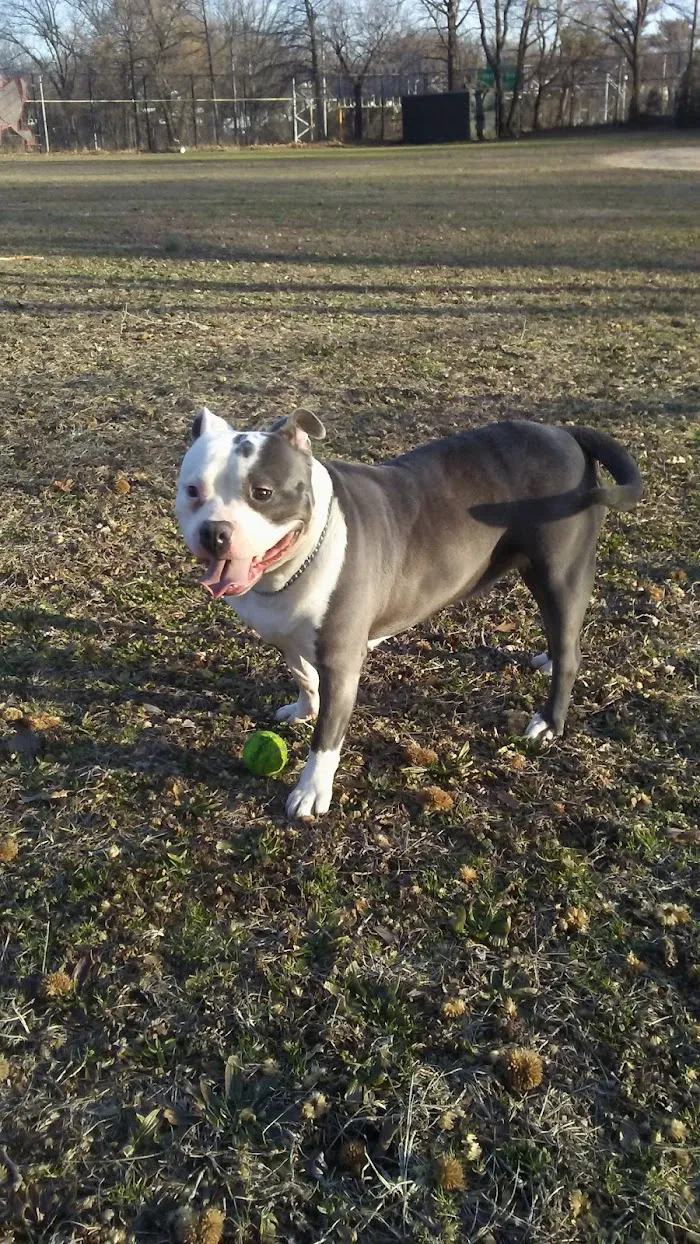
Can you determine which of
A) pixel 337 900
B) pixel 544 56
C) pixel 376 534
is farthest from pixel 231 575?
pixel 544 56

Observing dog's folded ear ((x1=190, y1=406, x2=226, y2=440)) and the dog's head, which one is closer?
the dog's head

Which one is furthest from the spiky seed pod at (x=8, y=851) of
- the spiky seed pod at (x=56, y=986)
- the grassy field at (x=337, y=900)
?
the spiky seed pod at (x=56, y=986)

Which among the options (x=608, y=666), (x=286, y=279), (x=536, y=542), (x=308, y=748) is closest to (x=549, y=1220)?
(x=308, y=748)

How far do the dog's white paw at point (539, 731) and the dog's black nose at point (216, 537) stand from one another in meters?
1.49

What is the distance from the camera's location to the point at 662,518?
16.4 ft

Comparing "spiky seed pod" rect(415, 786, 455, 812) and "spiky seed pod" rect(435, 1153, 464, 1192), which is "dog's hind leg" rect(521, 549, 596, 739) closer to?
"spiky seed pod" rect(415, 786, 455, 812)

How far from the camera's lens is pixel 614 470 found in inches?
124

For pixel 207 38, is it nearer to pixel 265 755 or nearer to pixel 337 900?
pixel 265 755

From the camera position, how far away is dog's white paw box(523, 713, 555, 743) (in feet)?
10.9

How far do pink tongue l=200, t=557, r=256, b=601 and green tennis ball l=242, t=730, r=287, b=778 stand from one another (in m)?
0.82

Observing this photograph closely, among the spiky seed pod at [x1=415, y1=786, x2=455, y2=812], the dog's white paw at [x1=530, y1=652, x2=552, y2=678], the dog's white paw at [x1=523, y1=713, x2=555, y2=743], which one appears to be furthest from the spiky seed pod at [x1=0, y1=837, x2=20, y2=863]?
the dog's white paw at [x1=530, y1=652, x2=552, y2=678]

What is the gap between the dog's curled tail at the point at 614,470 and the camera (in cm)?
303

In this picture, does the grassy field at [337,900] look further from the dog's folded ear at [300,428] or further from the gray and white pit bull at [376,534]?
the dog's folded ear at [300,428]

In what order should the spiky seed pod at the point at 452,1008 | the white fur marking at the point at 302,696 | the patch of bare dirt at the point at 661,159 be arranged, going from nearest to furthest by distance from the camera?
the spiky seed pod at the point at 452,1008, the white fur marking at the point at 302,696, the patch of bare dirt at the point at 661,159
